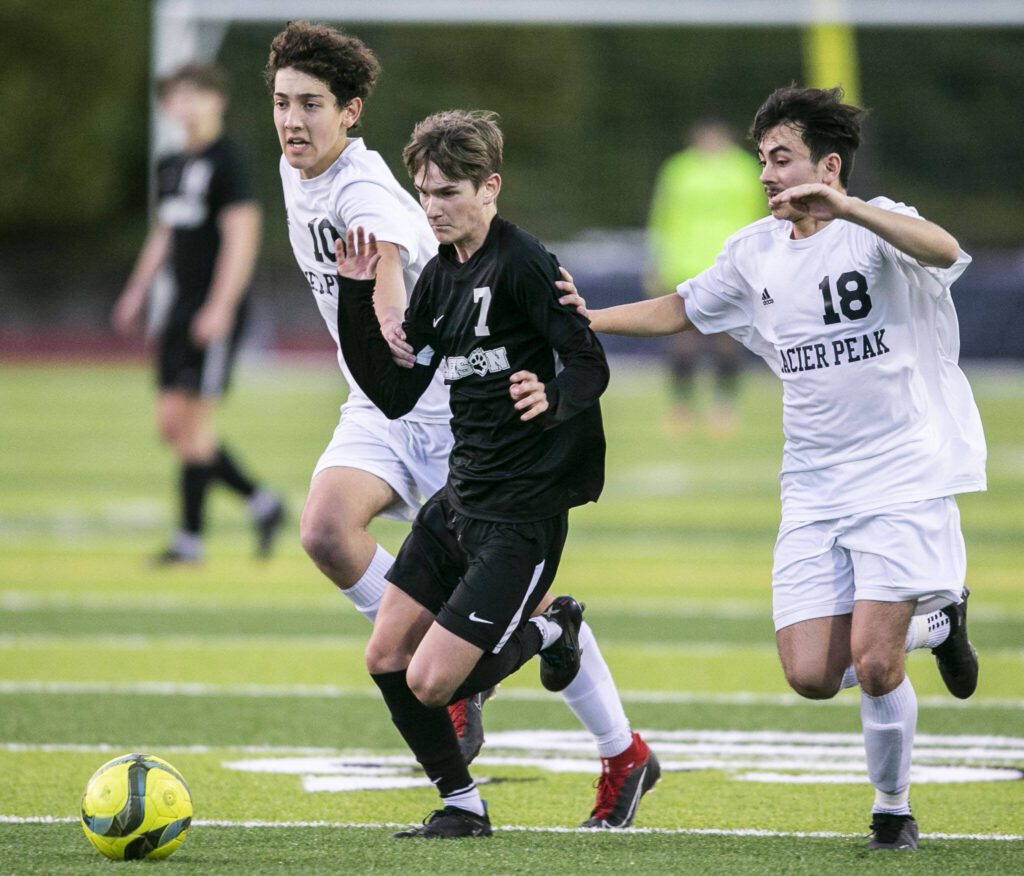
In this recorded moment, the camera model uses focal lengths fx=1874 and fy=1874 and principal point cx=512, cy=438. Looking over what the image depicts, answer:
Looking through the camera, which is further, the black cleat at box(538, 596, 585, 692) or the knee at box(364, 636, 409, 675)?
the black cleat at box(538, 596, 585, 692)

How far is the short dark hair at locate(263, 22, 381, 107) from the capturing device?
5.68 metres

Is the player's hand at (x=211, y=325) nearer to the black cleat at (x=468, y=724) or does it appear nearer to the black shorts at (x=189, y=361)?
the black shorts at (x=189, y=361)

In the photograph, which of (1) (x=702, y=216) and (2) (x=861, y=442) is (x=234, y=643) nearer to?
(2) (x=861, y=442)

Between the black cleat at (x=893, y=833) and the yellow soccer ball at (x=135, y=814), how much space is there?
5.94ft

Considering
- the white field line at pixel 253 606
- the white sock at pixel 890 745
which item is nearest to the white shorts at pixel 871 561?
the white sock at pixel 890 745

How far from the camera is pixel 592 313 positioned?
17.5ft

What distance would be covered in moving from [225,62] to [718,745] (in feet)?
106

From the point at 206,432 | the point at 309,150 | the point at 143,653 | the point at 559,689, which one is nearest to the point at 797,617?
the point at 559,689

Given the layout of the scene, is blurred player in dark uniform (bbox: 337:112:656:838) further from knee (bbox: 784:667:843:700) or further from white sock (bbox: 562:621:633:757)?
knee (bbox: 784:667:843:700)

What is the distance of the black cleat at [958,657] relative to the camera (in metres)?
5.41

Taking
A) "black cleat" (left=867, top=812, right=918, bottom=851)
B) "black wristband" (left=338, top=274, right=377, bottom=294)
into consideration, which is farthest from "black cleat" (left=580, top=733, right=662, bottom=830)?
"black wristband" (left=338, top=274, right=377, bottom=294)

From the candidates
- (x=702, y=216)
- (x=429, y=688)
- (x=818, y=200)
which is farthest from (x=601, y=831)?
(x=702, y=216)

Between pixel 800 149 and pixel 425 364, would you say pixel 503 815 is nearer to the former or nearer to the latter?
pixel 425 364

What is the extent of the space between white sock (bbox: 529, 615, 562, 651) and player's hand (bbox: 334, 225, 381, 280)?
1.08 meters
